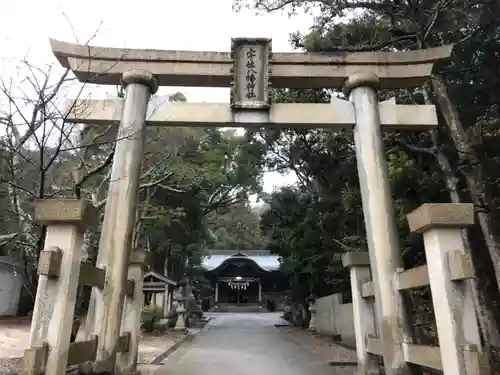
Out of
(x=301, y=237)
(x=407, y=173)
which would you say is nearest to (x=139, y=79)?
(x=407, y=173)

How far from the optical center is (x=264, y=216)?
933 inches

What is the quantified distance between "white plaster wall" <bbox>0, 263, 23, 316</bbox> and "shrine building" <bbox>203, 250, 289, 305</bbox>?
21328 millimetres

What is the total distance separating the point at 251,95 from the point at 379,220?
2.68 meters

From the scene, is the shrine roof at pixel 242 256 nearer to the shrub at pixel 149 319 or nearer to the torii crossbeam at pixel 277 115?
the shrub at pixel 149 319

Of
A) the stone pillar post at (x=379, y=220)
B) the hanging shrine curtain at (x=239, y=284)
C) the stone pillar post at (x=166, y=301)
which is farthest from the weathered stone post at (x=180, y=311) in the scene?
→ the hanging shrine curtain at (x=239, y=284)

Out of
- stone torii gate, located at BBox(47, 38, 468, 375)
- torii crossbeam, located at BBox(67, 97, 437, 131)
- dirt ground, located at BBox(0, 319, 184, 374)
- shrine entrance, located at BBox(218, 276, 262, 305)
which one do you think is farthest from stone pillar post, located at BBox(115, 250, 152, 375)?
shrine entrance, located at BBox(218, 276, 262, 305)

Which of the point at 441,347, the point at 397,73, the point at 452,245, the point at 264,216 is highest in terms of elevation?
the point at 264,216

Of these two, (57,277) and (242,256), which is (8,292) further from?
(242,256)

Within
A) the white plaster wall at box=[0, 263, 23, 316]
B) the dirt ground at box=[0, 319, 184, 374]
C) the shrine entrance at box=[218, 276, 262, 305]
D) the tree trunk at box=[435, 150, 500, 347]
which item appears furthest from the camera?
the shrine entrance at box=[218, 276, 262, 305]

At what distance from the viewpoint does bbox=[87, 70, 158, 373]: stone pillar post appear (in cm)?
552

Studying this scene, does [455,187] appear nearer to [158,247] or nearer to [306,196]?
[306,196]

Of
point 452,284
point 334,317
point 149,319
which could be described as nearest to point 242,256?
point 149,319

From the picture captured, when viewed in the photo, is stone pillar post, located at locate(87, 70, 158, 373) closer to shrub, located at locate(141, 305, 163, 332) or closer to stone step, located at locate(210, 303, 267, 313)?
shrub, located at locate(141, 305, 163, 332)

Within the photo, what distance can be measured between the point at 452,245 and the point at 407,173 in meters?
5.75
